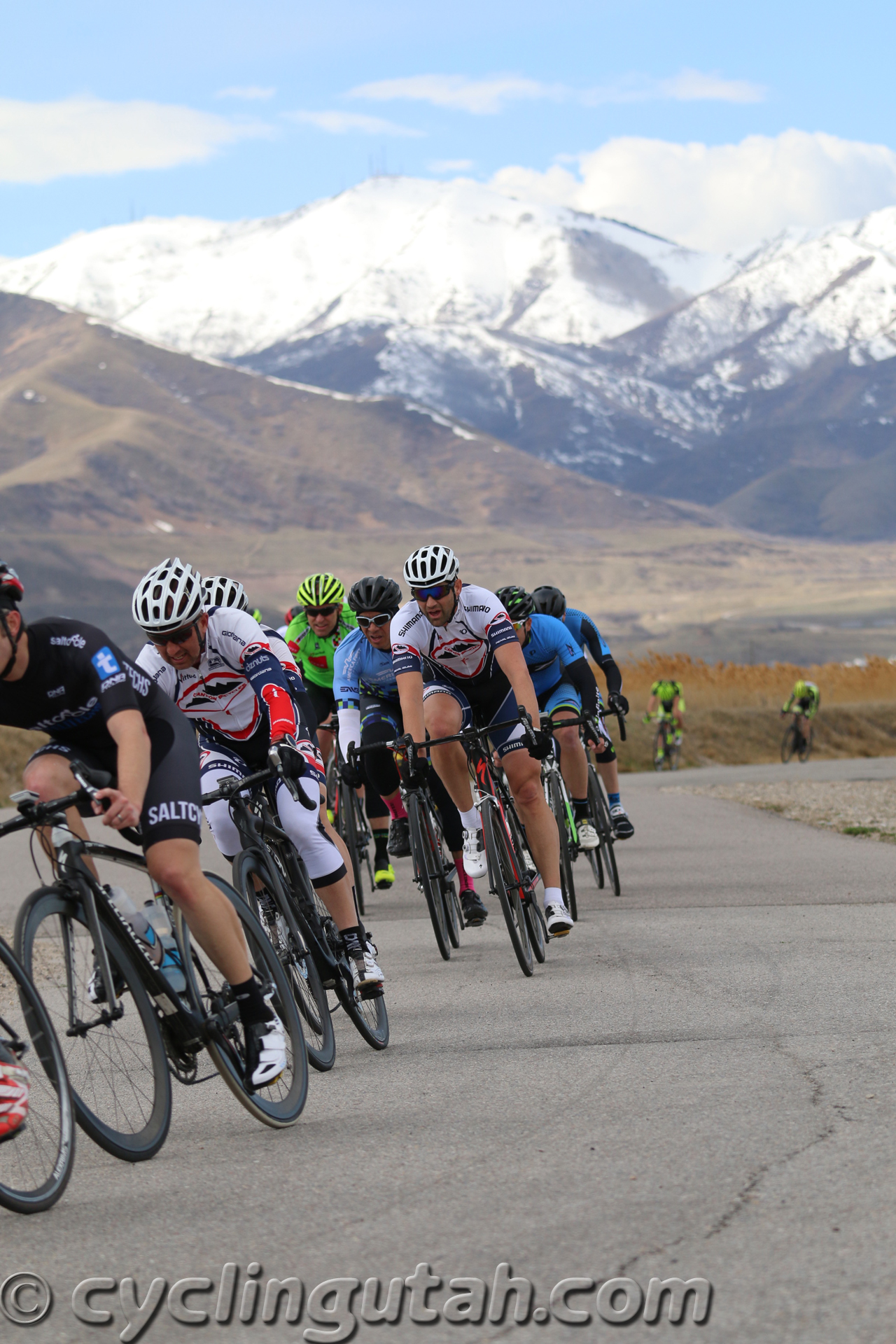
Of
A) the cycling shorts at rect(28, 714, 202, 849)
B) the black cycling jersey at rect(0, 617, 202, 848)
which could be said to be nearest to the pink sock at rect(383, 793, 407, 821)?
the cycling shorts at rect(28, 714, 202, 849)

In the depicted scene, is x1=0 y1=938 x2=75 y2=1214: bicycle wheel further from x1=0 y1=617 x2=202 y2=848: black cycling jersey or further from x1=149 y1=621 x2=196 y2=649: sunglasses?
x1=149 y1=621 x2=196 y2=649: sunglasses

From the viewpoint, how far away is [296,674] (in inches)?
273

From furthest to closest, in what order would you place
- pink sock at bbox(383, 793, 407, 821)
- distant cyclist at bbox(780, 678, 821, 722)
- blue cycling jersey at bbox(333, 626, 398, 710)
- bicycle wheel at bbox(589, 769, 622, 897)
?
distant cyclist at bbox(780, 678, 821, 722), bicycle wheel at bbox(589, 769, 622, 897), pink sock at bbox(383, 793, 407, 821), blue cycling jersey at bbox(333, 626, 398, 710)

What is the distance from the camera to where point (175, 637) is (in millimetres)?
5840

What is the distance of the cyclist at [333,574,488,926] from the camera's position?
392 inches

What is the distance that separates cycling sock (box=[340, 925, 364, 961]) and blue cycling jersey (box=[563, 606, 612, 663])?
19.6 ft

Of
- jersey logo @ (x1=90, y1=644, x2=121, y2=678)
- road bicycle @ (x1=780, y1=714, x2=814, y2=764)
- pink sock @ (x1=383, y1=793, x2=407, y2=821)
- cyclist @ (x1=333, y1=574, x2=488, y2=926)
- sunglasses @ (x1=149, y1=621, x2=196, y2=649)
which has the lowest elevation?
road bicycle @ (x1=780, y1=714, x2=814, y2=764)

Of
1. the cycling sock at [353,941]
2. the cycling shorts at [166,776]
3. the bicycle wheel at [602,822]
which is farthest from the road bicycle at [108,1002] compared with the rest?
the bicycle wheel at [602,822]

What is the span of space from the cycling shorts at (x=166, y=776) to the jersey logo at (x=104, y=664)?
0.93ft

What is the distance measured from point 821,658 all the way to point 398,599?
116453 mm

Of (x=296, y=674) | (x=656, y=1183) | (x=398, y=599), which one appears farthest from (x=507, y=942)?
(x=656, y=1183)

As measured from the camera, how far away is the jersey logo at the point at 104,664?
4.88 meters

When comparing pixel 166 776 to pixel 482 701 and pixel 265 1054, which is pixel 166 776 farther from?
pixel 482 701

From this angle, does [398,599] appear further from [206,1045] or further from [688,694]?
[688,694]
